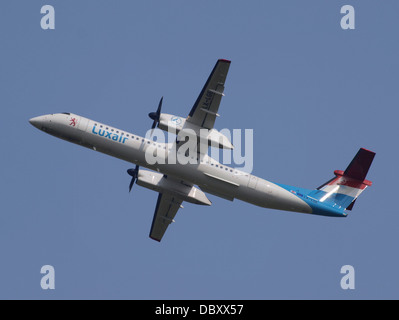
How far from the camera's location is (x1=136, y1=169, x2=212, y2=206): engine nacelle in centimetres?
4278

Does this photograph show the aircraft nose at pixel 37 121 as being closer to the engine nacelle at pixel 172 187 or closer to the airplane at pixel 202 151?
the airplane at pixel 202 151

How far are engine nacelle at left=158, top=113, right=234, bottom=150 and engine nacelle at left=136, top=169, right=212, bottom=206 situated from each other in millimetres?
4334

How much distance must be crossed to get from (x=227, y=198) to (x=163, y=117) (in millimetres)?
6493

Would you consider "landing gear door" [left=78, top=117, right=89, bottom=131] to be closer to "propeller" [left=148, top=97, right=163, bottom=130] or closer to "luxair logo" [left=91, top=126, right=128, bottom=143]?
"luxair logo" [left=91, top=126, right=128, bottom=143]

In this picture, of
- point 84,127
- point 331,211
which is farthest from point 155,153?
point 331,211

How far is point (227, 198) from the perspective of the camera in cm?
4116

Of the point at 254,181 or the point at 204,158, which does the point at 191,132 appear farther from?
the point at 254,181

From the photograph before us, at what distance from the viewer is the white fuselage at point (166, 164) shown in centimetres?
3991

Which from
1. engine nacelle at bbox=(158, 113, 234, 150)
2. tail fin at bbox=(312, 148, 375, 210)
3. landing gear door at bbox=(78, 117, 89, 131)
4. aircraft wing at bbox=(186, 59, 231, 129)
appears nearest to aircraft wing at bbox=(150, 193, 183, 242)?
engine nacelle at bbox=(158, 113, 234, 150)

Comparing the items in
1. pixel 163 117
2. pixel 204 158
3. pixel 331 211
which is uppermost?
pixel 163 117

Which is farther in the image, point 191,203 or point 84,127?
point 191,203

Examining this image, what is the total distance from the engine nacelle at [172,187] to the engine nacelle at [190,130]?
433cm

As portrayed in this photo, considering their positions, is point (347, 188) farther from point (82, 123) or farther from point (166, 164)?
point (82, 123)

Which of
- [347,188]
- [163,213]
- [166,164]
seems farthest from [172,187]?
[347,188]
